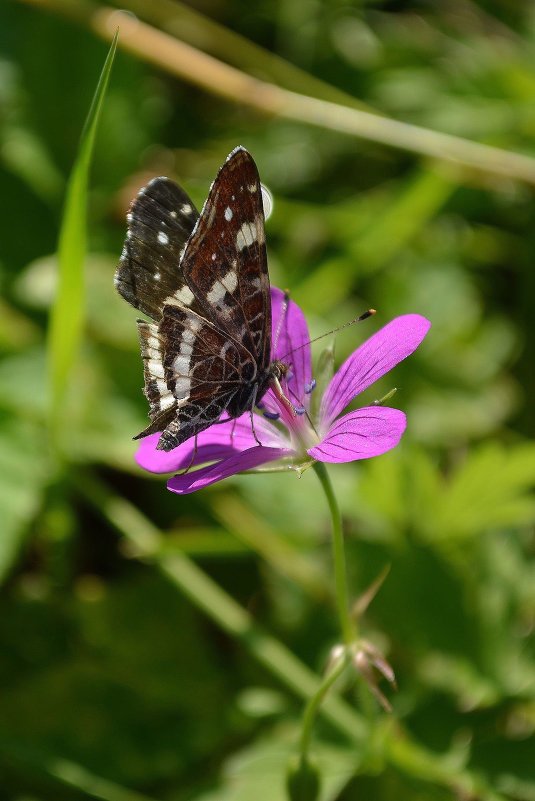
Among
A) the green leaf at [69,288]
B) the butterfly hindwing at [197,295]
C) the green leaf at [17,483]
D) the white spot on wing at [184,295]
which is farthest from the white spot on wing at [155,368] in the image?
the green leaf at [17,483]

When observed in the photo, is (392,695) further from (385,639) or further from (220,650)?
(220,650)

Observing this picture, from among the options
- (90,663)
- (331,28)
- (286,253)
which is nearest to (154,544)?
(90,663)

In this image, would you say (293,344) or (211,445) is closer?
(211,445)

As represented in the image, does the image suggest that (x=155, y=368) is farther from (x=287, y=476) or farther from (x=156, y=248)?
(x=287, y=476)

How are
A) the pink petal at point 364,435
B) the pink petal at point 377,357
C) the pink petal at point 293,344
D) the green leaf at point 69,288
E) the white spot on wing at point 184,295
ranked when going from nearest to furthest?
the pink petal at point 364,435 < the pink petal at point 377,357 < the white spot on wing at point 184,295 < the pink petal at point 293,344 < the green leaf at point 69,288

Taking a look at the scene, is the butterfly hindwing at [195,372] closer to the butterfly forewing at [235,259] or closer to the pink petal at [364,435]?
the butterfly forewing at [235,259]

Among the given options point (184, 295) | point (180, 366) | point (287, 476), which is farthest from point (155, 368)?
point (287, 476)

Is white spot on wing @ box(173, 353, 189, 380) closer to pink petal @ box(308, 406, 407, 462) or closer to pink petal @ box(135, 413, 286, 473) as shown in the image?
pink petal @ box(135, 413, 286, 473)
